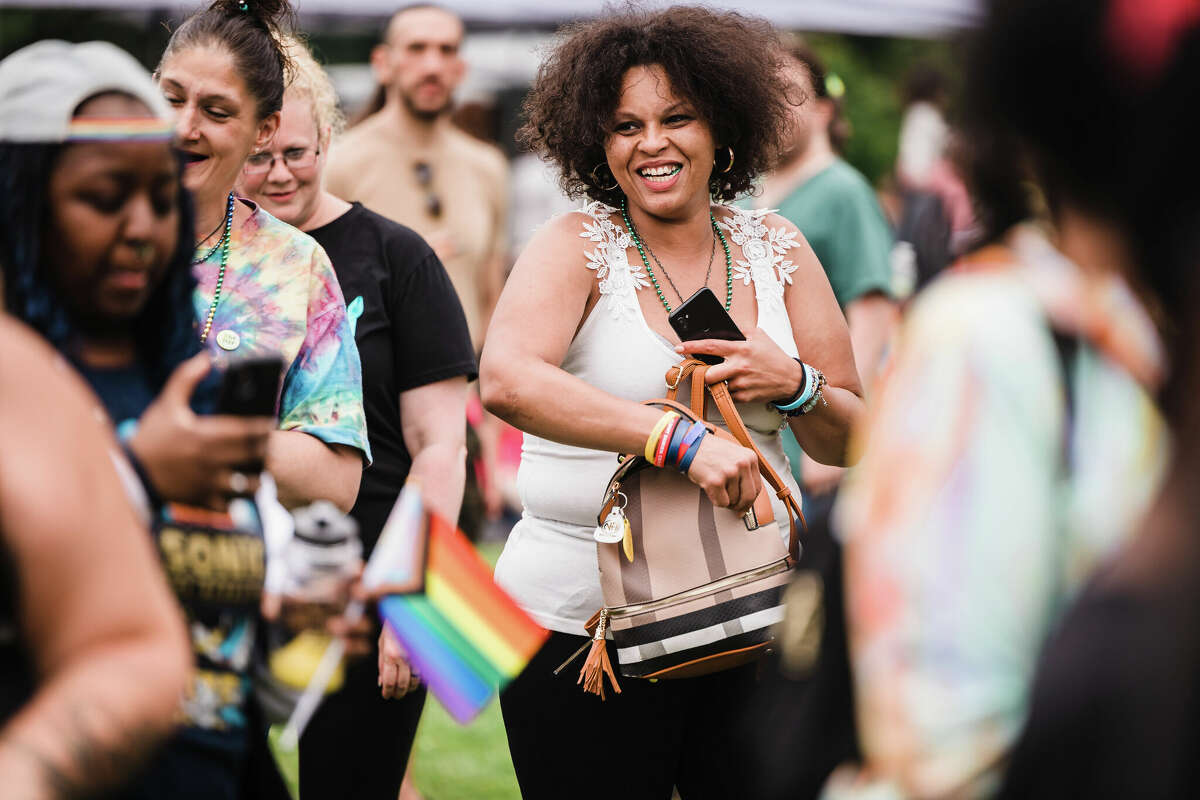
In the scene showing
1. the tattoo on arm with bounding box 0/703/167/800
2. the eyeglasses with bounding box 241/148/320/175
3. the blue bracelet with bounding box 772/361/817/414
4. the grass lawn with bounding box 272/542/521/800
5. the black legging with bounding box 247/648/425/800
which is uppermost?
the eyeglasses with bounding box 241/148/320/175

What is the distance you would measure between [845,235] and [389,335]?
2364mm

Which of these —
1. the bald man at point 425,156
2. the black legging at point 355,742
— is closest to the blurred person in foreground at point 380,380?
the black legging at point 355,742

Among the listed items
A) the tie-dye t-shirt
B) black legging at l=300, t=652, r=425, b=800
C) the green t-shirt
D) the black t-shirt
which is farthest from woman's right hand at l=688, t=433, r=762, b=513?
the green t-shirt

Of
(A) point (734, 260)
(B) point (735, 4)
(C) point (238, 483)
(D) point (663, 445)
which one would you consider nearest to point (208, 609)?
(C) point (238, 483)

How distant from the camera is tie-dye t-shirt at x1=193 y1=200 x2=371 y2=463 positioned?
2.71 m

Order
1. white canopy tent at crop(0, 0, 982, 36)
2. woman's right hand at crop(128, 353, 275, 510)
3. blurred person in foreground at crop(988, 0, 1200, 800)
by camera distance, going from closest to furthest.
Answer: blurred person in foreground at crop(988, 0, 1200, 800)
woman's right hand at crop(128, 353, 275, 510)
white canopy tent at crop(0, 0, 982, 36)

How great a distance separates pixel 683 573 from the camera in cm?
283

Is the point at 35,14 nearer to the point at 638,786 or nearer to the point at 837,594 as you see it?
the point at 638,786

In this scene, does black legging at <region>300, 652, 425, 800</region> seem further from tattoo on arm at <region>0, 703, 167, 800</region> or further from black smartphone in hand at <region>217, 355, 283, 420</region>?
tattoo on arm at <region>0, 703, 167, 800</region>

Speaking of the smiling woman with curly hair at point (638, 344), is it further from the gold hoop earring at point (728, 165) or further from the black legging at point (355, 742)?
the black legging at point (355, 742)

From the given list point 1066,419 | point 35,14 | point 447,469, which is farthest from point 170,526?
point 35,14

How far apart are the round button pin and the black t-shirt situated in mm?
736

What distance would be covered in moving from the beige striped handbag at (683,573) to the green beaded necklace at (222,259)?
86 centimetres

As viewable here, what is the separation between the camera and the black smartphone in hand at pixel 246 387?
6.18 ft
